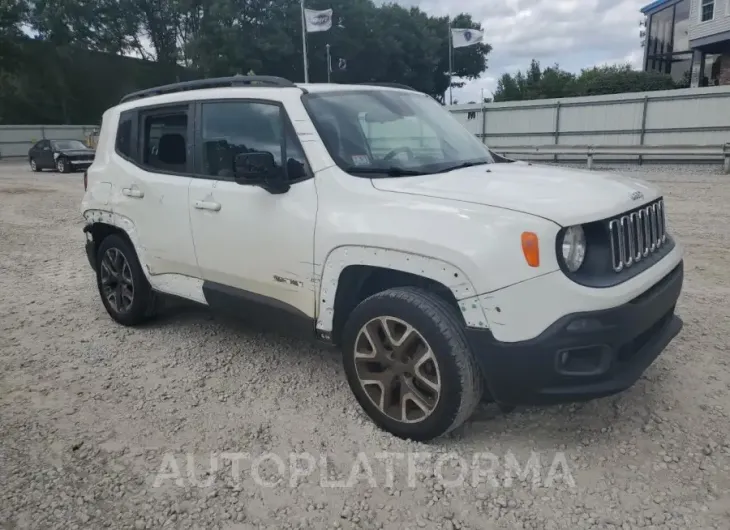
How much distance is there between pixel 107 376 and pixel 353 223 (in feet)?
7.16

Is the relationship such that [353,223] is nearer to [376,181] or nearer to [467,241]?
[376,181]

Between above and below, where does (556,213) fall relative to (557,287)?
above

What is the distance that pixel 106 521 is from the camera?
248cm

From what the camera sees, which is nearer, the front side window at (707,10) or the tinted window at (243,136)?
the tinted window at (243,136)

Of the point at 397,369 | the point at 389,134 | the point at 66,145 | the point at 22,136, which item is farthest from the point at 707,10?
the point at 22,136

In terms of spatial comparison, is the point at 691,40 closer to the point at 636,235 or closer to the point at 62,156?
the point at 62,156

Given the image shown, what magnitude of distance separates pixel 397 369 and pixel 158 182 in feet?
7.60

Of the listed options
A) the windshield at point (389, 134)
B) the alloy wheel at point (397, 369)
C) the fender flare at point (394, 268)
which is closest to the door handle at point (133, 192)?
the windshield at point (389, 134)

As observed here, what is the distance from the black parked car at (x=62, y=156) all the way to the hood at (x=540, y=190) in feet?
77.1

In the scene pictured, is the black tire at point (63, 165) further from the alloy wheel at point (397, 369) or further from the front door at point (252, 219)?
the alloy wheel at point (397, 369)

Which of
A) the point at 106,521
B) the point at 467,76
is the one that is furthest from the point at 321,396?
the point at 467,76

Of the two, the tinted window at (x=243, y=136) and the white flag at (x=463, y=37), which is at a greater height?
the white flag at (x=463, y=37)

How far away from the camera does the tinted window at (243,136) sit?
3305 millimetres

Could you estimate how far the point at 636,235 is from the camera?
115 inches
